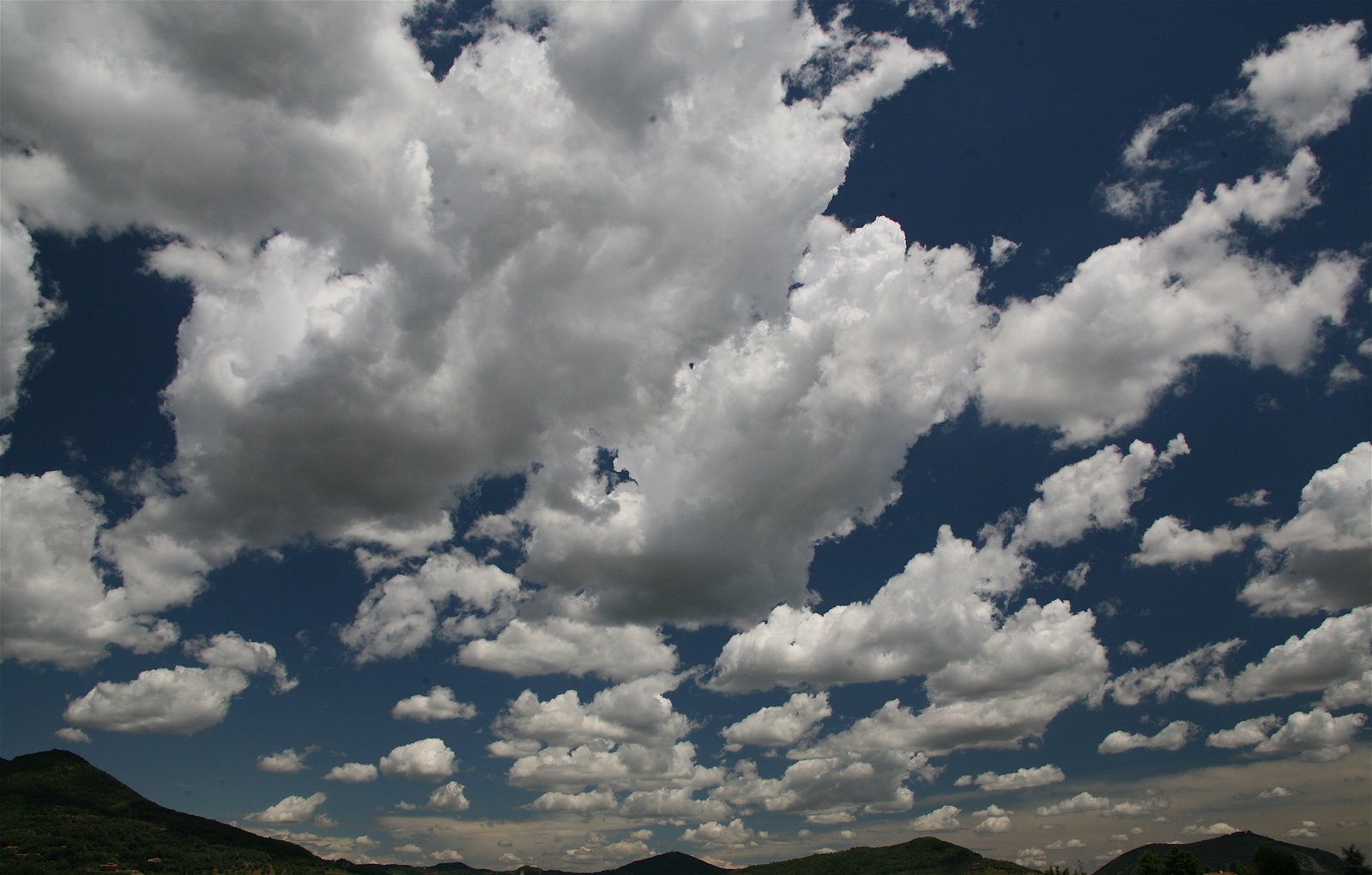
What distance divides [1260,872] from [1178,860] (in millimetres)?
16167

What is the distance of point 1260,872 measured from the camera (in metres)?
179

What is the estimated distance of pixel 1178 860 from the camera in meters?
→ 188
